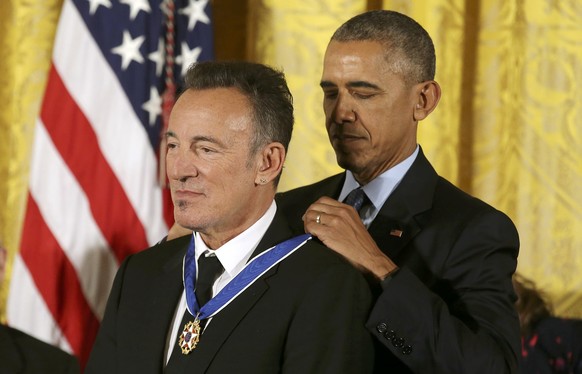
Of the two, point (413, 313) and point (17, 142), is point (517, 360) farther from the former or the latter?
point (17, 142)

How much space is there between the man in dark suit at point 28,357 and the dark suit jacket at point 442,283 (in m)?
0.51

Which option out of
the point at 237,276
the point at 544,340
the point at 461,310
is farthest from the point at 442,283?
the point at 544,340

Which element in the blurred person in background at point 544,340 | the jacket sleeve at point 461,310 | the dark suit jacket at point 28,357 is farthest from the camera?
the blurred person in background at point 544,340

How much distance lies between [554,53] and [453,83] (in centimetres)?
38

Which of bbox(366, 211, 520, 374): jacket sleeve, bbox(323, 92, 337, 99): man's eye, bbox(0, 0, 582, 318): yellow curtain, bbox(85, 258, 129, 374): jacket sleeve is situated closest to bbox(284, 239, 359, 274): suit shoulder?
bbox(366, 211, 520, 374): jacket sleeve

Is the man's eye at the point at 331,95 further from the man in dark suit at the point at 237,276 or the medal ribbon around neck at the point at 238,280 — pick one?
the medal ribbon around neck at the point at 238,280

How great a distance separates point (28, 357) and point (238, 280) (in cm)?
35

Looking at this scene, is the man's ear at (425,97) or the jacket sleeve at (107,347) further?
the man's ear at (425,97)

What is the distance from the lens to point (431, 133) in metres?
3.56

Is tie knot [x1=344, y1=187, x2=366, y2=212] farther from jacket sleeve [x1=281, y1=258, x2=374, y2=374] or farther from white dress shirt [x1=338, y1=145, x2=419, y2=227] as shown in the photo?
jacket sleeve [x1=281, y1=258, x2=374, y2=374]

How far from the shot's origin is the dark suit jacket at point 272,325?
160 cm

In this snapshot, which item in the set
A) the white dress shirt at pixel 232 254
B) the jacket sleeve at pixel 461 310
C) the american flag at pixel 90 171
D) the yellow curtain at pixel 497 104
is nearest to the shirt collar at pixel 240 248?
the white dress shirt at pixel 232 254

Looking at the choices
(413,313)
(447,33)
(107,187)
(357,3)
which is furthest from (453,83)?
(413,313)

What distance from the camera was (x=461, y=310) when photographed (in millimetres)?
1953
